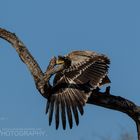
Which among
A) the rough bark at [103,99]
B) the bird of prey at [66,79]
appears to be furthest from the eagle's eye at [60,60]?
the rough bark at [103,99]

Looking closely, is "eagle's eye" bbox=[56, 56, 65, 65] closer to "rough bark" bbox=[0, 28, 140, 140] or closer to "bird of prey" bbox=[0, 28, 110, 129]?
"bird of prey" bbox=[0, 28, 110, 129]

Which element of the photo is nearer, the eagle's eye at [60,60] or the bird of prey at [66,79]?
the bird of prey at [66,79]

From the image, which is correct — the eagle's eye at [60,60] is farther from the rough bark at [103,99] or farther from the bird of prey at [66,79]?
the rough bark at [103,99]

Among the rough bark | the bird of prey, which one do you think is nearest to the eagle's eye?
the bird of prey

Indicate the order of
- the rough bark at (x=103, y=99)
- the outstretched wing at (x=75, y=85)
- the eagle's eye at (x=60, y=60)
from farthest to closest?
the eagle's eye at (x=60, y=60) → the rough bark at (x=103, y=99) → the outstretched wing at (x=75, y=85)

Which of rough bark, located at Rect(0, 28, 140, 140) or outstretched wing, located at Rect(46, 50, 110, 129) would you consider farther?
rough bark, located at Rect(0, 28, 140, 140)

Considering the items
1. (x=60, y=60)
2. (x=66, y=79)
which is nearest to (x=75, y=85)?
(x=66, y=79)

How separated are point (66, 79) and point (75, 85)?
0.27m

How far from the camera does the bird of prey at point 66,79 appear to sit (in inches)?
643

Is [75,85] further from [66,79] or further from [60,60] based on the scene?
[60,60]

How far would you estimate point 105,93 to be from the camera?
16859 millimetres

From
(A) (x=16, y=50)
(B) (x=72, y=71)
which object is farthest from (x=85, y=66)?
(A) (x=16, y=50)

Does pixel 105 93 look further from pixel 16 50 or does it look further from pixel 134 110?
pixel 16 50

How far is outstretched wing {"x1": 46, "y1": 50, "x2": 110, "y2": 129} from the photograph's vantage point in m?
16.3
